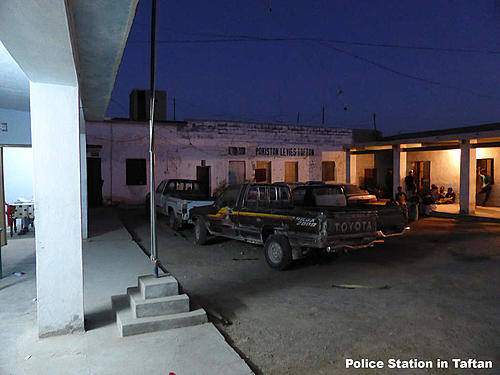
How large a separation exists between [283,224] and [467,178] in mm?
12480

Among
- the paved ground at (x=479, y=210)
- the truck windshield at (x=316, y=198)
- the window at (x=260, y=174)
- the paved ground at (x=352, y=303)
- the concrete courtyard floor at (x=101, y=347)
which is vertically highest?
the window at (x=260, y=174)

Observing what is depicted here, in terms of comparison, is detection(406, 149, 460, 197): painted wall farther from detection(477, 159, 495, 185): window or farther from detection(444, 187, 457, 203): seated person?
detection(477, 159, 495, 185): window

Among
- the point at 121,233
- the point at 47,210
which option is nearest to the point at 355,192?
the point at 121,233

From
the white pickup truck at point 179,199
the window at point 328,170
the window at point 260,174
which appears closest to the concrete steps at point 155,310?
the white pickup truck at point 179,199

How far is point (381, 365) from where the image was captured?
3.98 metres

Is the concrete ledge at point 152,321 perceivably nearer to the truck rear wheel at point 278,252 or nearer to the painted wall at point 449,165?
the truck rear wheel at point 278,252

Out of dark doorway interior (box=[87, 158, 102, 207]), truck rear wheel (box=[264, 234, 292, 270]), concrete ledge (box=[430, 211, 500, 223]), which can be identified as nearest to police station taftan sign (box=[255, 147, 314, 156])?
dark doorway interior (box=[87, 158, 102, 207])

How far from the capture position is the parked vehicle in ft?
29.6

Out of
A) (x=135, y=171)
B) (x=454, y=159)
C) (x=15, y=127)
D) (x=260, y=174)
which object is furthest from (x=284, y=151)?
(x=15, y=127)

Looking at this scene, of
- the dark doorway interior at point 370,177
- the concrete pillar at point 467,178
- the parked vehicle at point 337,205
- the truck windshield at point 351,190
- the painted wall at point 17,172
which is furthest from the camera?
the dark doorway interior at point 370,177

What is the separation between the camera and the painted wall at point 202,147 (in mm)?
20969

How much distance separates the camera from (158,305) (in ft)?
15.6

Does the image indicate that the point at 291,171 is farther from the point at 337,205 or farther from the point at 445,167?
the point at 337,205

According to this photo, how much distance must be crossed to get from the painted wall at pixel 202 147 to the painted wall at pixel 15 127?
10865 mm
